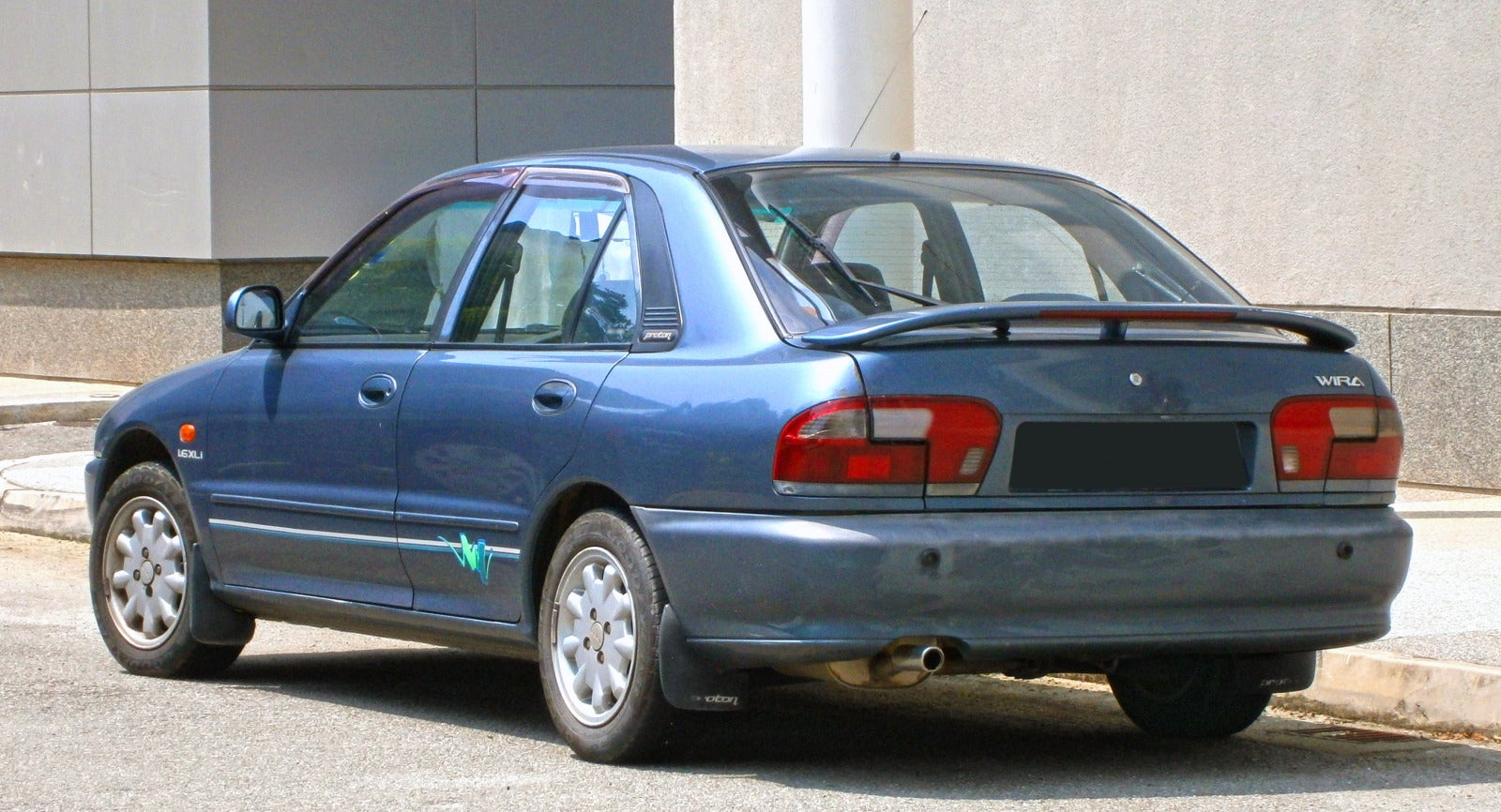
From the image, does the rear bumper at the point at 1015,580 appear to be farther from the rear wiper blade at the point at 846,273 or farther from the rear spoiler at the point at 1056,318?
the rear wiper blade at the point at 846,273

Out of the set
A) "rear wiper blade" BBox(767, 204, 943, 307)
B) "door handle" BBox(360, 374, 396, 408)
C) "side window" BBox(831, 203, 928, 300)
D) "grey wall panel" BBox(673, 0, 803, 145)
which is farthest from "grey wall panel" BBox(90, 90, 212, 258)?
"rear wiper blade" BBox(767, 204, 943, 307)

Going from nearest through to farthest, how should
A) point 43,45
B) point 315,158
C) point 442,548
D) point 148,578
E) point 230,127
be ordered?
point 442,548, point 148,578, point 230,127, point 315,158, point 43,45

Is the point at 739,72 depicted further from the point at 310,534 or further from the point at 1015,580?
the point at 1015,580

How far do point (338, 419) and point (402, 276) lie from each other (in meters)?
0.48

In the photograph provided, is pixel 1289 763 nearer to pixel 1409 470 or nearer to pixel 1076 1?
pixel 1409 470

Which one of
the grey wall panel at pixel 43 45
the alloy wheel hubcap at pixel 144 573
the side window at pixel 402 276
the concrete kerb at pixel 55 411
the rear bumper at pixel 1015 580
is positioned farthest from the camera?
the grey wall panel at pixel 43 45

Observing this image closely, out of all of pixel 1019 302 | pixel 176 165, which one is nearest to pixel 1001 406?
pixel 1019 302

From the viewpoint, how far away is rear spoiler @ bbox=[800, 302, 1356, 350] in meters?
5.43

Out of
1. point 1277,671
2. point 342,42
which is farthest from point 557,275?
point 342,42

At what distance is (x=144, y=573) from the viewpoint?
7605 millimetres

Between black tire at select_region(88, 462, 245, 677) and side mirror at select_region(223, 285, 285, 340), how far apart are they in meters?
0.60

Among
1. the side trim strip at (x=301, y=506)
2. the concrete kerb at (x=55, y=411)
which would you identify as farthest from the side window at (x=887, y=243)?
→ the concrete kerb at (x=55, y=411)

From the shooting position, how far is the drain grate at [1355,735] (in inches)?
261

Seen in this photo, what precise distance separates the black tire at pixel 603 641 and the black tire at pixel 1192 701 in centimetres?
131
